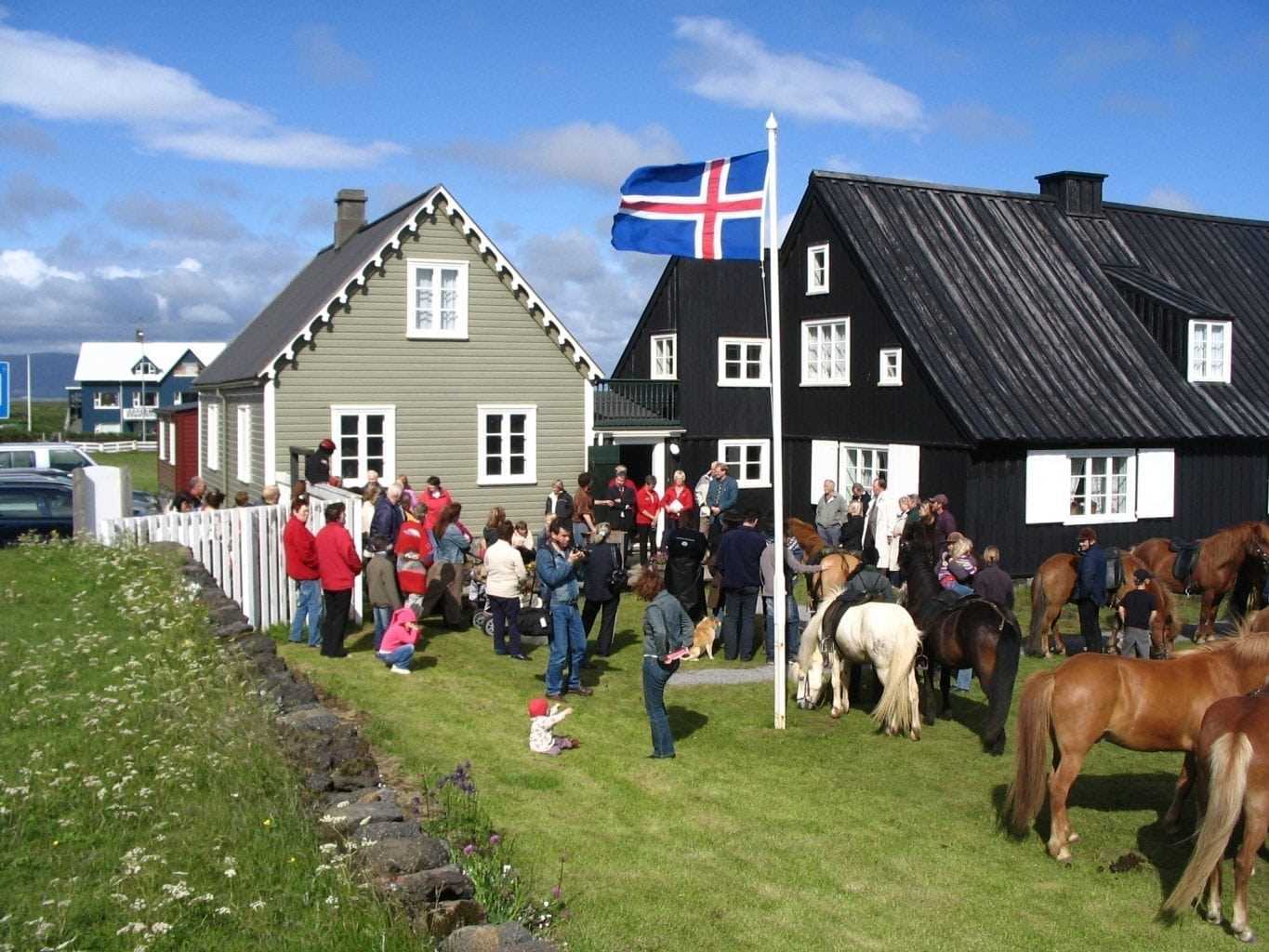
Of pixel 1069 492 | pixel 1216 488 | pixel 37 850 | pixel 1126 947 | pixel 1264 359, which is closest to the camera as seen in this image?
pixel 37 850

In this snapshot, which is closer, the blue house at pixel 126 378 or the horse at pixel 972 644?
the horse at pixel 972 644

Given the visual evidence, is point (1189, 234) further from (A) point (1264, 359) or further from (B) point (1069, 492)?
(B) point (1069, 492)

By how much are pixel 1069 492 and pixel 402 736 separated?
16471 mm

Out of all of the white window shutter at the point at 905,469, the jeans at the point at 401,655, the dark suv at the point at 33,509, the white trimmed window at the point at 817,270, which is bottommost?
the jeans at the point at 401,655

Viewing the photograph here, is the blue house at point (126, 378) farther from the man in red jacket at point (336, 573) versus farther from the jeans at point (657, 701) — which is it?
the jeans at point (657, 701)

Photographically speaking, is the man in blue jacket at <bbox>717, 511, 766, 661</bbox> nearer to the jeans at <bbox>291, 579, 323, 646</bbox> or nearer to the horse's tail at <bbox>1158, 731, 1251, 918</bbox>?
the jeans at <bbox>291, 579, 323, 646</bbox>

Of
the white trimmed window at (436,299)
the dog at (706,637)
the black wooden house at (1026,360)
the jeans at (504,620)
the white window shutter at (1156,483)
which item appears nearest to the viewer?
the jeans at (504,620)

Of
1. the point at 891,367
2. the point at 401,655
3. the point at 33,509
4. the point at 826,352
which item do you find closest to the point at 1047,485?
the point at 891,367

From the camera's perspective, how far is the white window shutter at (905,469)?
24.6 meters

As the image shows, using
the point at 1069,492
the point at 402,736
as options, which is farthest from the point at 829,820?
the point at 1069,492

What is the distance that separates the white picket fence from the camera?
1584 cm

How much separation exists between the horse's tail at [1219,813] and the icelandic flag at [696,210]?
6.60 m

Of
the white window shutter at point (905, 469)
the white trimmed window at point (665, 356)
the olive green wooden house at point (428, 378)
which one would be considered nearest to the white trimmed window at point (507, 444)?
the olive green wooden house at point (428, 378)

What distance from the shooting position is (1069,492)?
23.9 metres
